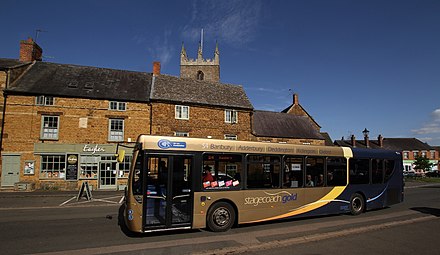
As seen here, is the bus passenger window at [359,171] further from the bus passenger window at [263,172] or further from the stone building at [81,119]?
the stone building at [81,119]

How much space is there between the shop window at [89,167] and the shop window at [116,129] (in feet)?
6.87

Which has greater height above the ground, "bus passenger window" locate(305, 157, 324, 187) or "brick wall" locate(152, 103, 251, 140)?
"brick wall" locate(152, 103, 251, 140)

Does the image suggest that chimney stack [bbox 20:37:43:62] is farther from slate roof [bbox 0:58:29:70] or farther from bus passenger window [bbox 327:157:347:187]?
bus passenger window [bbox 327:157:347:187]

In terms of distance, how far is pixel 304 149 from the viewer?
31.7ft

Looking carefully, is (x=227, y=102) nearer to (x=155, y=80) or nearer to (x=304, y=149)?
(x=155, y=80)

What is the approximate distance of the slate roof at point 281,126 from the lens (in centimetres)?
3356

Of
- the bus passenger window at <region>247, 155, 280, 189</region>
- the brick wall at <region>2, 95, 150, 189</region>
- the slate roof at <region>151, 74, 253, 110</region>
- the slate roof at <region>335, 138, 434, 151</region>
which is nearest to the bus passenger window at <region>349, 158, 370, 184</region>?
the bus passenger window at <region>247, 155, 280, 189</region>

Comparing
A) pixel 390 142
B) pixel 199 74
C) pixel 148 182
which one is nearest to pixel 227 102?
pixel 148 182

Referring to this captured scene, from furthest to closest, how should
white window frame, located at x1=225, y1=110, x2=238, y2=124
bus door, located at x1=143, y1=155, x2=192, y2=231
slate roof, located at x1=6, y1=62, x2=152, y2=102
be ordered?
white window frame, located at x1=225, y1=110, x2=238, y2=124
slate roof, located at x1=6, y1=62, x2=152, y2=102
bus door, located at x1=143, y1=155, x2=192, y2=231

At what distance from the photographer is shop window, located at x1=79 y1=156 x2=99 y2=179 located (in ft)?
69.4

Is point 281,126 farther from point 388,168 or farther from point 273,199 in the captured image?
point 273,199

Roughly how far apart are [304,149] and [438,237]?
4.33 m

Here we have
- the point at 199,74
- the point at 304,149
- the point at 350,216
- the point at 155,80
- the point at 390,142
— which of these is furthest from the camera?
the point at 390,142

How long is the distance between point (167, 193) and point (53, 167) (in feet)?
56.8
